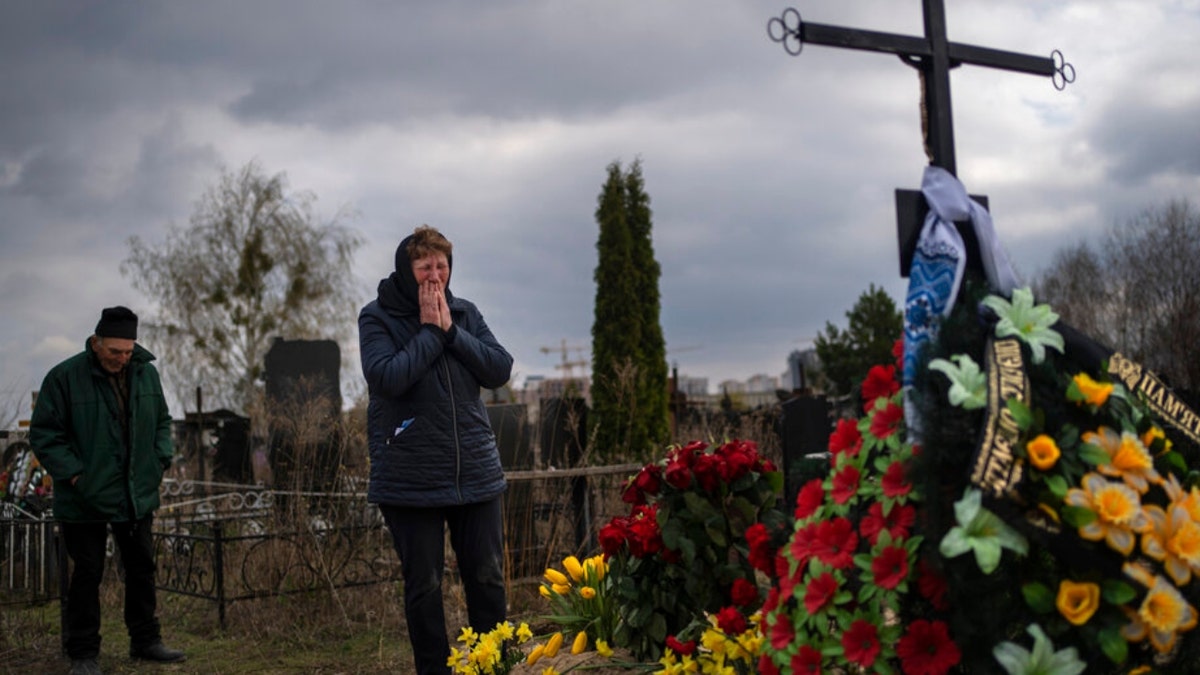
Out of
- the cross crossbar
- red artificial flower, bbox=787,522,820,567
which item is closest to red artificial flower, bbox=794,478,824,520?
red artificial flower, bbox=787,522,820,567

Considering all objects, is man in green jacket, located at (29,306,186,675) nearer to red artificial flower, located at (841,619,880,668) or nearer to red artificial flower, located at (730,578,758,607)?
red artificial flower, located at (730,578,758,607)

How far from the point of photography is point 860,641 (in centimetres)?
229

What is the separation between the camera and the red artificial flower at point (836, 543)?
2.33 metres

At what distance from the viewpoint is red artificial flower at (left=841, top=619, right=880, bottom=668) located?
2.27 m

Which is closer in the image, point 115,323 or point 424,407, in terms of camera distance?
point 424,407

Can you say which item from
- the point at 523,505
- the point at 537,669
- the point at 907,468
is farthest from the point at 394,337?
the point at 523,505

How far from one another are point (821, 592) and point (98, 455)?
13.4ft

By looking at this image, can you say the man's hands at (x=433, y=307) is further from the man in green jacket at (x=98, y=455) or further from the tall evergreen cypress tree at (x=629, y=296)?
the tall evergreen cypress tree at (x=629, y=296)

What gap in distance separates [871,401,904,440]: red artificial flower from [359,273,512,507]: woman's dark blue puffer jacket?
1.78m

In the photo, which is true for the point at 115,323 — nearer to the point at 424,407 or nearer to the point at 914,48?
the point at 424,407

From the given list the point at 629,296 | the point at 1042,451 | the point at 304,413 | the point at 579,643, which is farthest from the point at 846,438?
the point at 629,296

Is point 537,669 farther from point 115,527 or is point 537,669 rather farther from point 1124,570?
point 115,527

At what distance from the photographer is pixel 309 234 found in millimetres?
25641

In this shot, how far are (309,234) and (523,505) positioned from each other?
20.0 metres
